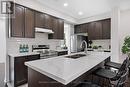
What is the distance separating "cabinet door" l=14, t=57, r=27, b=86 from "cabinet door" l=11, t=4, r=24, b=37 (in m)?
0.83

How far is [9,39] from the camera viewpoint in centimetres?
326

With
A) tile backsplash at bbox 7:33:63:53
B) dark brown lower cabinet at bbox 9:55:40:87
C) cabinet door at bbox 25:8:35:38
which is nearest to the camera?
dark brown lower cabinet at bbox 9:55:40:87

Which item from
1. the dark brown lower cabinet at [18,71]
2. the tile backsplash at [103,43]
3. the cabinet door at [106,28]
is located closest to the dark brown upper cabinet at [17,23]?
the dark brown lower cabinet at [18,71]

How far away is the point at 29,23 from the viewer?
11.7 feet

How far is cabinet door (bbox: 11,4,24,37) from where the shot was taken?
120 inches

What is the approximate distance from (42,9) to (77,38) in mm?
2751

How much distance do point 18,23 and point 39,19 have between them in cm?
95

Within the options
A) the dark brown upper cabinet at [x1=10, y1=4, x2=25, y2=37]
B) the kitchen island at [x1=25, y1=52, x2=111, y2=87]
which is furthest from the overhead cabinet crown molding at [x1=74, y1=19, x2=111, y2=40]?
the kitchen island at [x1=25, y1=52, x2=111, y2=87]

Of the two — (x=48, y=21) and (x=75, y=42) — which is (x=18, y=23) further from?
(x=75, y=42)

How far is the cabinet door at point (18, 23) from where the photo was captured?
3049 mm

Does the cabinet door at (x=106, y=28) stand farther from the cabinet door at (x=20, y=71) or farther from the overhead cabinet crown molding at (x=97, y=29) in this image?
the cabinet door at (x=20, y=71)

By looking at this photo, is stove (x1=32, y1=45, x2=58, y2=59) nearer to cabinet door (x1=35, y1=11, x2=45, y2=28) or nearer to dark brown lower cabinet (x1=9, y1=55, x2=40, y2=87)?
dark brown lower cabinet (x1=9, y1=55, x2=40, y2=87)

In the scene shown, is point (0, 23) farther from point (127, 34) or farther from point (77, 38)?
point (127, 34)

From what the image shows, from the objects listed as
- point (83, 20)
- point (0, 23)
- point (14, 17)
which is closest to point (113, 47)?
point (83, 20)
